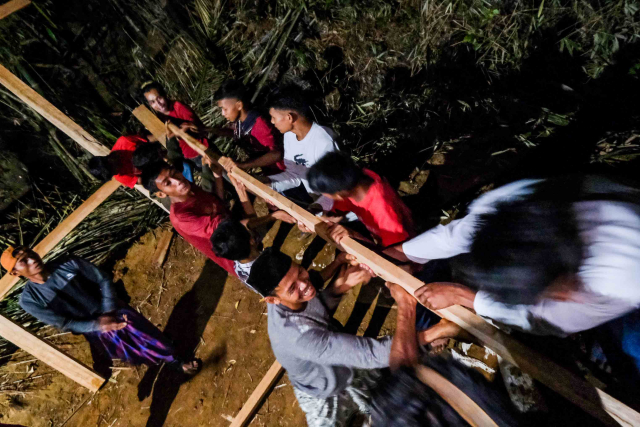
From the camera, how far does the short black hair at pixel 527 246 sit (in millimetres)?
1802

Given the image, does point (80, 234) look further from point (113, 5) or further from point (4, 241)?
point (113, 5)

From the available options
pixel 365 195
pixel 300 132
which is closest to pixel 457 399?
pixel 365 195

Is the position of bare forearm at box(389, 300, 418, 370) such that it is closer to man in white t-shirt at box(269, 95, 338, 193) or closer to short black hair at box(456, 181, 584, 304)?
short black hair at box(456, 181, 584, 304)

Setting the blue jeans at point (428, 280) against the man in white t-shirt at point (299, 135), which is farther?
the man in white t-shirt at point (299, 135)

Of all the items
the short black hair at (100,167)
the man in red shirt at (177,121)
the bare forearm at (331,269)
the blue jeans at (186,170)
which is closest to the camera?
the bare forearm at (331,269)

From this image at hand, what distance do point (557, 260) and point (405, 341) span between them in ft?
2.98

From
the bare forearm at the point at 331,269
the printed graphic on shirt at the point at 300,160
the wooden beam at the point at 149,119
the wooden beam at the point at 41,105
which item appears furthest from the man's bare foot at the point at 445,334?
the wooden beam at the point at 41,105

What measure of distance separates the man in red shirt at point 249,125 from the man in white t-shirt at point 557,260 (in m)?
2.36

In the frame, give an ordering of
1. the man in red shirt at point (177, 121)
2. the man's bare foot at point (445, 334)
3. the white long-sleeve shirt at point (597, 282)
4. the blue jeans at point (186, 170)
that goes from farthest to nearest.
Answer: the blue jeans at point (186, 170)
the man in red shirt at point (177, 121)
the man's bare foot at point (445, 334)
the white long-sleeve shirt at point (597, 282)

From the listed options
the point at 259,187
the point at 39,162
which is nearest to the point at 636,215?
the point at 259,187

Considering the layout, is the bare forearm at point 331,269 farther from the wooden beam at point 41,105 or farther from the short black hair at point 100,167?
the wooden beam at point 41,105

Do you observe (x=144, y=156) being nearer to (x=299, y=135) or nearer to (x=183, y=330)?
(x=299, y=135)

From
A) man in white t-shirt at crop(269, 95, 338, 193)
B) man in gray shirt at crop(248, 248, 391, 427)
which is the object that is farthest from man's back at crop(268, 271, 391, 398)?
man in white t-shirt at crop(269, 95, 338, 193)

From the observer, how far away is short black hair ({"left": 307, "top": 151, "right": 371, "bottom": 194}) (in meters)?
2.58
